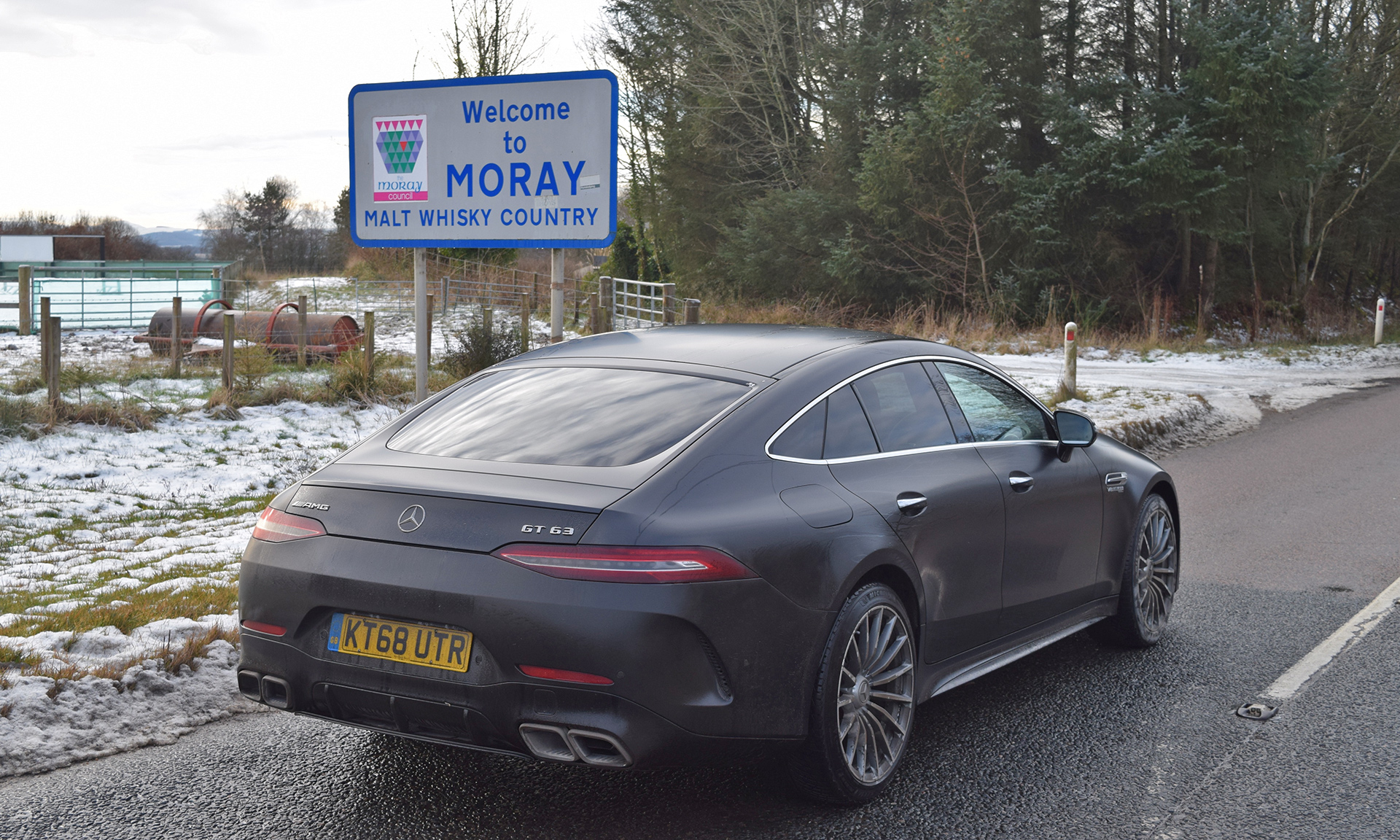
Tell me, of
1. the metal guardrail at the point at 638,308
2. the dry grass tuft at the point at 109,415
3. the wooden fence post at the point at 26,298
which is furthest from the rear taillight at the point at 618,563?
the wooden fence post at the point at 26,298

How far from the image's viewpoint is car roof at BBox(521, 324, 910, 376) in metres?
4.09

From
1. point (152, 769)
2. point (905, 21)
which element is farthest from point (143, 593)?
point (905, 21)

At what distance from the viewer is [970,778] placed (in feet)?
12.8

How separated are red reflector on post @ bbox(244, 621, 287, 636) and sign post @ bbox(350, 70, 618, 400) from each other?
205 inches

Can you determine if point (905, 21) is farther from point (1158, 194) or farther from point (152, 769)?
point (152, 769)

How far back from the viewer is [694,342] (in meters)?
4.36

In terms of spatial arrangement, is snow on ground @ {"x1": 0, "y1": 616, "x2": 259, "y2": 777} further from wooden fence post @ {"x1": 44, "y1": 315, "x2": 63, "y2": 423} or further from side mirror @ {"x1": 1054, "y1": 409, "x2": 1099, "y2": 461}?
wooden fence post @ {"x1": 44, "y1": 315, "x2": 63, "y2": 423}

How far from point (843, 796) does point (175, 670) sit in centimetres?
280

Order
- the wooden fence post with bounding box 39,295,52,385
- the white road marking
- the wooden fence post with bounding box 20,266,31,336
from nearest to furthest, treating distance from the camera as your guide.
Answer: the white road marking < the wooden fence post with bounding box 39,295,52,385 < the wooden fence post with bounding box 20,266,31,336

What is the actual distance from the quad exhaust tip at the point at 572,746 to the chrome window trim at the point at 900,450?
1.03 metres

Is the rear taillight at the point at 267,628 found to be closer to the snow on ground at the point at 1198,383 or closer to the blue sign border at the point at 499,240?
the blue sign border at the point at 499,240

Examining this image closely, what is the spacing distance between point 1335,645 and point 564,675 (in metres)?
4.13

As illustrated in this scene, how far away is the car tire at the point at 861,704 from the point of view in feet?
11.5

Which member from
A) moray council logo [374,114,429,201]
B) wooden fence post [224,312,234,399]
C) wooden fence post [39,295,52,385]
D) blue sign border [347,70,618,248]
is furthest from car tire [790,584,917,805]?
wooden fence post [224,312,234,399]
